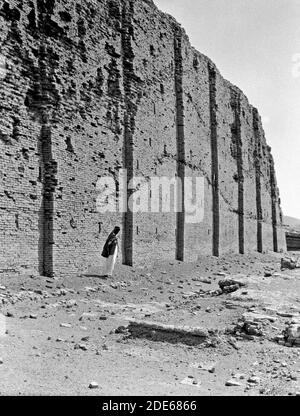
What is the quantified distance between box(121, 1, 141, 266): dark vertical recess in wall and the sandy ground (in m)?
2.63

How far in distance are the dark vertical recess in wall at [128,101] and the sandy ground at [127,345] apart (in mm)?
2629

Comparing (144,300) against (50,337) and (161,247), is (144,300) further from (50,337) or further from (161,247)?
(161,247)

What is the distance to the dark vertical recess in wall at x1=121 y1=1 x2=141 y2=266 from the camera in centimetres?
1414

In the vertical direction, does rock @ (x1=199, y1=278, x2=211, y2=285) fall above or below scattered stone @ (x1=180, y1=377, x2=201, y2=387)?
below

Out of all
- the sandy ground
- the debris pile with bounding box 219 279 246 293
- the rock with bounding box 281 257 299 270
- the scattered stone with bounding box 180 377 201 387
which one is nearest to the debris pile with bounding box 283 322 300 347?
the sandy ground

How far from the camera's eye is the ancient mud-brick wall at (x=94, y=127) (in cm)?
1031

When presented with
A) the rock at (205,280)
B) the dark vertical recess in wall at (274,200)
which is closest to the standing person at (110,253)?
the rock at (205,280)

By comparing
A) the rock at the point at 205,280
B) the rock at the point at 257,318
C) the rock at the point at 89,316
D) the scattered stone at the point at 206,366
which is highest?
the rock at the point at 257,318

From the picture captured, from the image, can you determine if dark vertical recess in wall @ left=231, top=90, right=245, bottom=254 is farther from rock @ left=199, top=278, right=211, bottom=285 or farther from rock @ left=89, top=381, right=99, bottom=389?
rock @ left=89, top=381, right=99, bottom=389

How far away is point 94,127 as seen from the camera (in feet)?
42.1

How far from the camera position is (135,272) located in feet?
44.9

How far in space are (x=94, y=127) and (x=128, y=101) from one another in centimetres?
244

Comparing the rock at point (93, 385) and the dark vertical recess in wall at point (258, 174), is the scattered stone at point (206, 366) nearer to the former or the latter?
the rock at point (93, 385)

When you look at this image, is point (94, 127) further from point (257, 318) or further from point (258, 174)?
point (258, 174)
